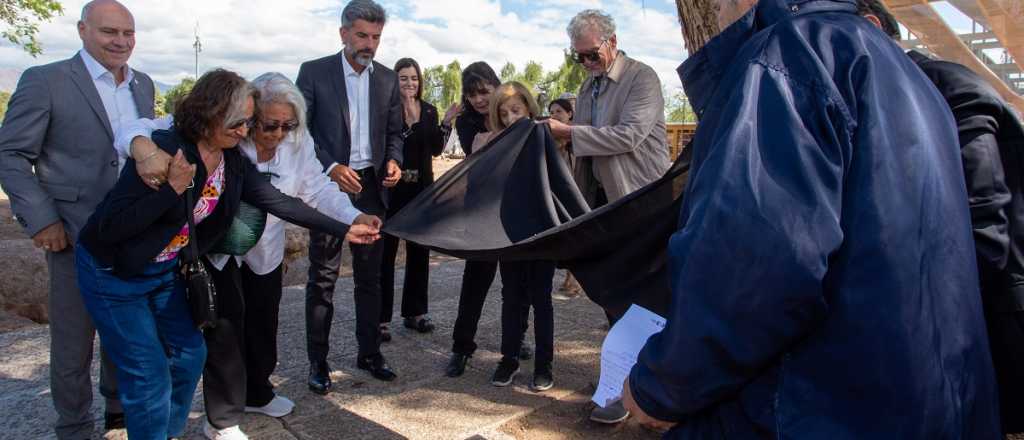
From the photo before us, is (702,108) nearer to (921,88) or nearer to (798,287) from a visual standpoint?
(921,88)

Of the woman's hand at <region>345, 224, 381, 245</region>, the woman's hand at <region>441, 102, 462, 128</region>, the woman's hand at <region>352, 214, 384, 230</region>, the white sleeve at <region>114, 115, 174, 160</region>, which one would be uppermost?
the woman's hand at <region>441, 102, 462, 128</region>

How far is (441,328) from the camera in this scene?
557 centimetres

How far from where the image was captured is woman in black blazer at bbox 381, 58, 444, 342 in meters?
5.18

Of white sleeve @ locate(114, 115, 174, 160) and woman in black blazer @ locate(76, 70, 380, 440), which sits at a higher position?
white sleeve @ locate(114, 115, 174, 160)

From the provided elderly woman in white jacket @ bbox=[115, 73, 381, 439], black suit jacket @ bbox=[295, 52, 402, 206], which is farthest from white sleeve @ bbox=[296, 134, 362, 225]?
black suit jacket @ bbox=[295, 52, 402, 206]

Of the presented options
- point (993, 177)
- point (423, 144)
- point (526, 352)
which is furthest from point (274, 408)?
point (993, 177)

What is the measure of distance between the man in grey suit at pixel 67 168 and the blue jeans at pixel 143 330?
570mm

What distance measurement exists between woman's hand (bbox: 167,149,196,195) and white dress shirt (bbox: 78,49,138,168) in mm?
945

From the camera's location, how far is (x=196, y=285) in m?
2.96

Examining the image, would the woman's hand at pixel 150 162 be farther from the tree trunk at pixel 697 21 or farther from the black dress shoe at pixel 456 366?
the tree trunk at pixel 697 21

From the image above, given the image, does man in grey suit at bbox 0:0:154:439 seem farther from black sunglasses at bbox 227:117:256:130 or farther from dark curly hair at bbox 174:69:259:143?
black sunglasses at bbox 227:117:256:130

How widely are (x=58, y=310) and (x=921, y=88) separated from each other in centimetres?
359

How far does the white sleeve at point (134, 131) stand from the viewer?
2832 millimetres

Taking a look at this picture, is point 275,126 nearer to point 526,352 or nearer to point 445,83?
point 526,352
